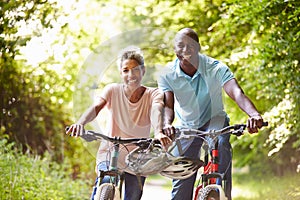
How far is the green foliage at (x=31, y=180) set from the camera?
4.74 meters

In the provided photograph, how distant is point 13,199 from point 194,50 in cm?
213

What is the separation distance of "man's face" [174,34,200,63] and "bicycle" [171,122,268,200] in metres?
0.43

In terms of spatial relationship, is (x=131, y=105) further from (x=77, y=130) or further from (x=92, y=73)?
(x=92, y=73)

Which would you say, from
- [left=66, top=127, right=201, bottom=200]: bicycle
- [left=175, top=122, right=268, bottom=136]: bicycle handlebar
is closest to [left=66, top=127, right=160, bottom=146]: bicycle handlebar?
[left=66, top=127, right=201, bottom=200]: bicycle

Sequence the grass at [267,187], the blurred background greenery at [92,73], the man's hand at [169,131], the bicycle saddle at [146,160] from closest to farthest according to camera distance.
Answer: the man's hand at [169,131] < the bicycle saddle at [146,160] < the blurred background greenery at [92,73] < the grass at [267,187]

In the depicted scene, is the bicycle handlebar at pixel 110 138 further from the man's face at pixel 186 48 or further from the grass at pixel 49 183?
the grass at pixel 49 183

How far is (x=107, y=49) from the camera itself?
5.08 metres

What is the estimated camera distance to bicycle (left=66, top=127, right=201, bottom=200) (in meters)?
3.00

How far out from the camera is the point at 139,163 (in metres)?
3.27

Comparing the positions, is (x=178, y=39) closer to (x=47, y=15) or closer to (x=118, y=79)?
(x=118, y=79)

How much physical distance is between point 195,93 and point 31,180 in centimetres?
217

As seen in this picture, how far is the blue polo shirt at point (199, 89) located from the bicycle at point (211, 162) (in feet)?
0.60

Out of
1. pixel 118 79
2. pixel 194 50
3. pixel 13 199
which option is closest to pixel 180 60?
pixel 194 50

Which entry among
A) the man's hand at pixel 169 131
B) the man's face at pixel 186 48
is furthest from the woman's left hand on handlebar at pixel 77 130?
the man's face at pixel 186 48
